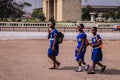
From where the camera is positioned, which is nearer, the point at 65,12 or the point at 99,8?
the point at 65,12

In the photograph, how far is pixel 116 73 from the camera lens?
1192 centimetres

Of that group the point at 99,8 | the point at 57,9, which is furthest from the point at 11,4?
the point at 99,8

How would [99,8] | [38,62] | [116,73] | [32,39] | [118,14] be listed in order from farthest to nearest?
[99,8] < [118,14] < [32,39] < [38,62] < [116,73]

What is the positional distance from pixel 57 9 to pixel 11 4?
1518 cm

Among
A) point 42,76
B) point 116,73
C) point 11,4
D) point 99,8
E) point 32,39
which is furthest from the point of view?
point 99,8

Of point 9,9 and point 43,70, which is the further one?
point 9,9

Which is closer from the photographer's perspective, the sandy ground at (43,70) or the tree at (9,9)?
the sandy ground at (43,70)

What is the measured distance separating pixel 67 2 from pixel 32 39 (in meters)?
33.6

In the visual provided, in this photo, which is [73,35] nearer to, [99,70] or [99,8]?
[99,70]

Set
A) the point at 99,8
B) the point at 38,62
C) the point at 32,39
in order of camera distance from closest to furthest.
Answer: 1. the point at 38,62
2. the point at 32,39
3. the point at 99,8

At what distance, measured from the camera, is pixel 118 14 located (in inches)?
3846

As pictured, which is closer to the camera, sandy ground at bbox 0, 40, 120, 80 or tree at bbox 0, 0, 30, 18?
sandy ground at bbox 0, 40, 120, 80

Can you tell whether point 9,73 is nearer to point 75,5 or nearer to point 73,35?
point 73,35

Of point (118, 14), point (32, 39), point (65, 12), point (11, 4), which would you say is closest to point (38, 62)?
point (32, 39)
